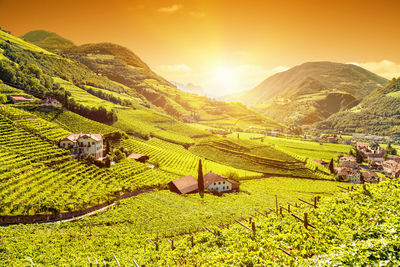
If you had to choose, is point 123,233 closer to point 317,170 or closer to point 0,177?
point 0,177

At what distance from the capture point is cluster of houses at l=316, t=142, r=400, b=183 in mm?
100375

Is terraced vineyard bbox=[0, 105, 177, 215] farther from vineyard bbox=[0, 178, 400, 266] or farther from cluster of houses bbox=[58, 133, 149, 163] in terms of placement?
vineyard bbox=[0, 178, 400, 266]

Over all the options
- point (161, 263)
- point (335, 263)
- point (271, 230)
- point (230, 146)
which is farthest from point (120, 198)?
point (230, 146)

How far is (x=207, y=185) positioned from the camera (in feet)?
222

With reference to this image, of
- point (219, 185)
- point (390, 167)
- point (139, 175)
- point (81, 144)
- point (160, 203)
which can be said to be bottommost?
point (390, 167)

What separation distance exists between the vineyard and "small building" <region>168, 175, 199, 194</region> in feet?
23.2

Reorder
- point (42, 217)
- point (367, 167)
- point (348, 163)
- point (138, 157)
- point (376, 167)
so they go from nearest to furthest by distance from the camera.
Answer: point (42, 217) < point (138, 157) < point (348, 163) < point (367, 167) < point (376, 167)

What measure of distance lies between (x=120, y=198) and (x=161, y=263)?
34953 millimetres

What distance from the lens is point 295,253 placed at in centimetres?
1213

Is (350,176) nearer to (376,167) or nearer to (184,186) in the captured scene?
(376,167)

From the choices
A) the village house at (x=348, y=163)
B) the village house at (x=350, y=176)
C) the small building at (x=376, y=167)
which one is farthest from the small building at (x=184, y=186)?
the small building at (x=376, y=167)

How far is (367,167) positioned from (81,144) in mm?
153807

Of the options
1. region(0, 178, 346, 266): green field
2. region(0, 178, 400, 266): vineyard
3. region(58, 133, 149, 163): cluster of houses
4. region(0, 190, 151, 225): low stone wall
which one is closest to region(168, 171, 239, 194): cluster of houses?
region(0, 178, 346, 266): green field

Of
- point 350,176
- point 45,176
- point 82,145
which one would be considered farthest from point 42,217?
point 350,176
